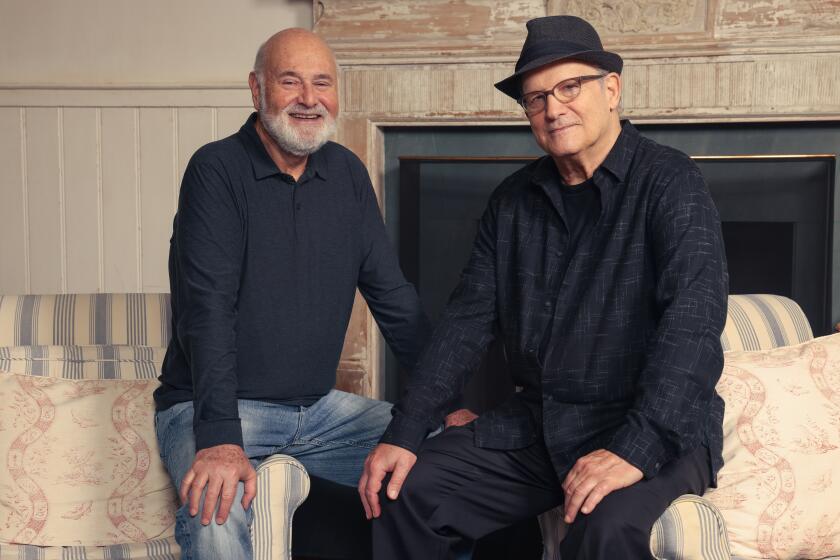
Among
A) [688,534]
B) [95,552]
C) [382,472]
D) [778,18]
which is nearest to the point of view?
[688,534]

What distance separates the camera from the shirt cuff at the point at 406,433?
1.72 metres

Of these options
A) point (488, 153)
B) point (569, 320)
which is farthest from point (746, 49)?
point (569, 320)

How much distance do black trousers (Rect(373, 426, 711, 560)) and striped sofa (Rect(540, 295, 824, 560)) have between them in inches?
1.6

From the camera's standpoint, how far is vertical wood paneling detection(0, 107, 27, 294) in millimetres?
3105

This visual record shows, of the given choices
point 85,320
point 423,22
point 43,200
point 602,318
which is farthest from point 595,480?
point 43,200

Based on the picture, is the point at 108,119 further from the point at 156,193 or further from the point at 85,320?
the point at 85,320

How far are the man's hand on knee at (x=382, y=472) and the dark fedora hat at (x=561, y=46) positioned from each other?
766 mm

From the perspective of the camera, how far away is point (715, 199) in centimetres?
304

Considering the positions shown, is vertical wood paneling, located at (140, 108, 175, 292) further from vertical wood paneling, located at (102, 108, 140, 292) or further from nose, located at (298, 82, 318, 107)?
nose, located at (298, 82, 318, 107)

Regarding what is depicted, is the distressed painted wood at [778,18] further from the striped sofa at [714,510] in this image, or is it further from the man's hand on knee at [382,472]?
the man's hand on knee at [382,472]

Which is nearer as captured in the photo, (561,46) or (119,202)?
(561,46)

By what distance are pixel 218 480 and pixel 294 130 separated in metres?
0.77

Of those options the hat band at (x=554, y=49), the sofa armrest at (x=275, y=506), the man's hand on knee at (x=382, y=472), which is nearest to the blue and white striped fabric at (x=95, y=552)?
the sofa armrest at (x=275, y=506)

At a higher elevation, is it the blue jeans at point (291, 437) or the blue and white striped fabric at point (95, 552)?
the blue jeans at point (291, 437)
